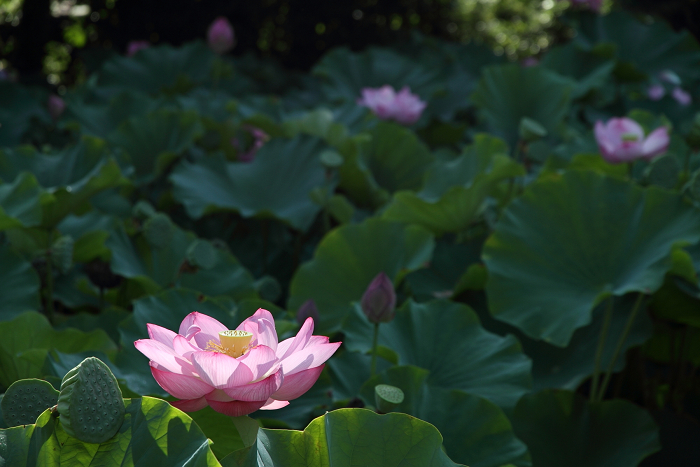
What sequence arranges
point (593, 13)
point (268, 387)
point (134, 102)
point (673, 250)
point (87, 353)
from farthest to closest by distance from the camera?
point (593, 13), point (134, 102), point (673, 250), point (87, 353), point (268, 387)

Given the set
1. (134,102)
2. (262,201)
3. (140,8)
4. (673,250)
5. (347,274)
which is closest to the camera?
(673,250)

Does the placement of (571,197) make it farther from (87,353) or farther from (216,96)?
(216,96)

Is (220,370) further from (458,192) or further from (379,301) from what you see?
(458,192)

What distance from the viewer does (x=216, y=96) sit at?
2482mm

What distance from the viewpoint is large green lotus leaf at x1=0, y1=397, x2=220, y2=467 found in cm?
50

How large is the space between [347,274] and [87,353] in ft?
1.94

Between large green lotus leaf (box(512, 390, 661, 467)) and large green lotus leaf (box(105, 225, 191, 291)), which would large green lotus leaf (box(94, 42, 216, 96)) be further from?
large green lotus leaf (box(512, 390, 661, 467))

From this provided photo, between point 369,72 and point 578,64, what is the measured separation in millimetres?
887

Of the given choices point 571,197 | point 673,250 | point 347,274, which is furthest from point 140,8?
point 673,250

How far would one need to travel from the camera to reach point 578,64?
2465 mm

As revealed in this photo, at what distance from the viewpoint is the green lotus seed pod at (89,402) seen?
0.46m

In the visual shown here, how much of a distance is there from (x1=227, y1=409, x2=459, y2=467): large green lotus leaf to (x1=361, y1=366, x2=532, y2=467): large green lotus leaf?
10.8 inches

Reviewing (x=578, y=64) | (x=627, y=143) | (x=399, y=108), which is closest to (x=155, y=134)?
(x=399, y=108)

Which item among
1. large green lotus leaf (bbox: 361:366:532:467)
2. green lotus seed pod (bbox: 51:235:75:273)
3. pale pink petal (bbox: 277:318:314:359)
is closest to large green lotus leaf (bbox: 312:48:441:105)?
green lotus seed pod (bbox: 51:235:75:273)
